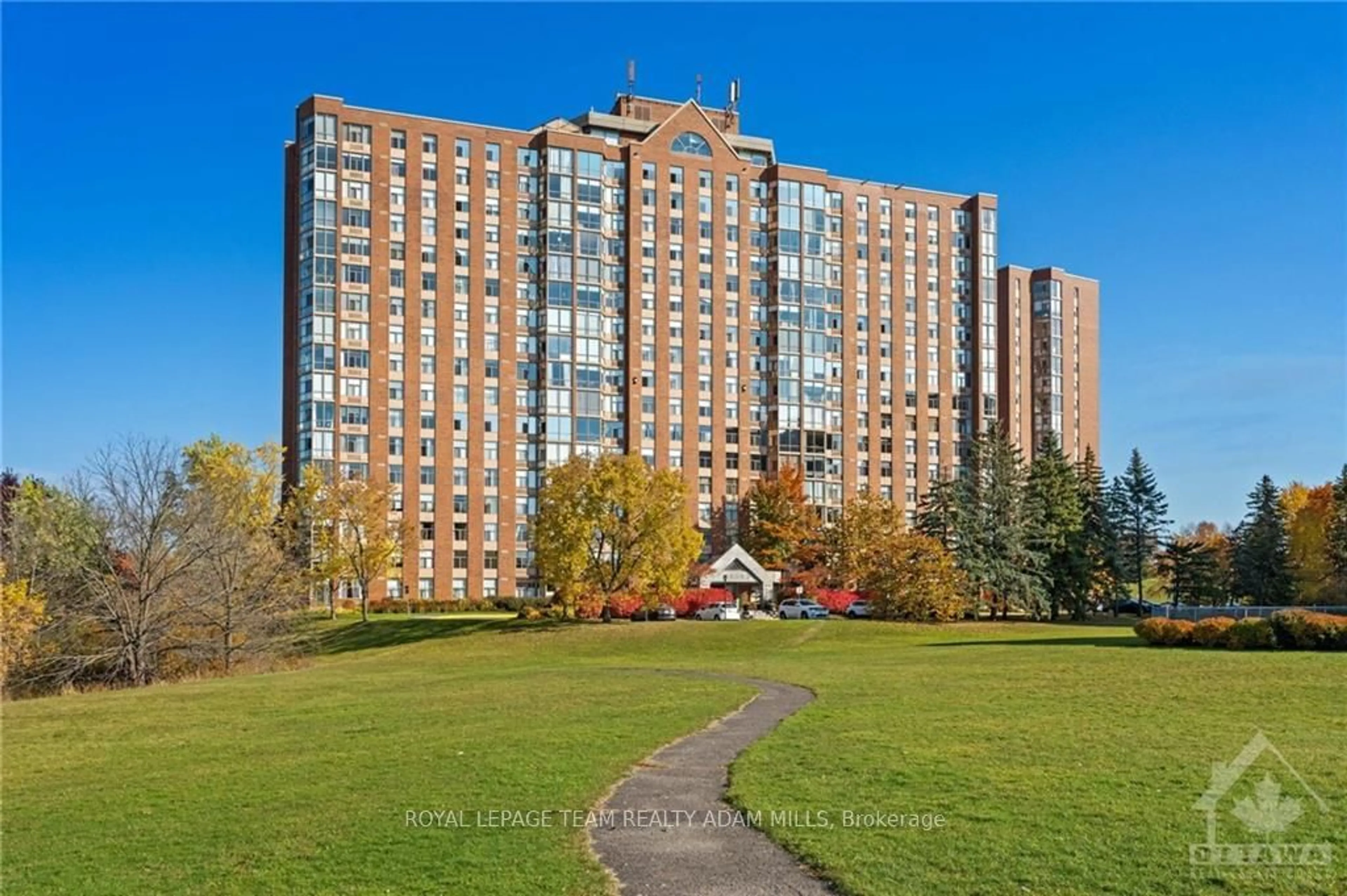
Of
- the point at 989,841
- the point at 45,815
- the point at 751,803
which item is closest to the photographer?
the point at 989,841

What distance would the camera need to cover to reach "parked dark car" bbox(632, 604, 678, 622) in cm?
7481

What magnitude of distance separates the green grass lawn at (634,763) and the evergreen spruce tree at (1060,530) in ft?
143

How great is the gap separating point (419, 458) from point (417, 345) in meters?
10.2

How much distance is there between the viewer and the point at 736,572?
282 ft

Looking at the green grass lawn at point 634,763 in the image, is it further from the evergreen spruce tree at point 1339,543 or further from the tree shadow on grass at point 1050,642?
the evergreen spruce tree at point 1339,543

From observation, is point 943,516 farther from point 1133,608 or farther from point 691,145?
point 691,145

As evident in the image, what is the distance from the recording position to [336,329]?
337ft

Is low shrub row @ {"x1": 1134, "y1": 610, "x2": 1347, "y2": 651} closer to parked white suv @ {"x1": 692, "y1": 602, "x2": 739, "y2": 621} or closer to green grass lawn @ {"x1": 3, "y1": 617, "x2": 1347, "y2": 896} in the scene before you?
green grass lawn @ {"x1": 3, "y1": 617, "x2": 1347, "y2": 896}

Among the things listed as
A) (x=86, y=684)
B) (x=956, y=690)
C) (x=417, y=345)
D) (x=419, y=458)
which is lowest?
(x=86, y=684)

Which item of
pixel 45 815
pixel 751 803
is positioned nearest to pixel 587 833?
pixel 751 803

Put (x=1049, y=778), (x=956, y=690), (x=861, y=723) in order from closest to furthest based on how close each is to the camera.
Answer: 1. (x=1049, y=778)
2. (x=861, y=723)
3. (x=956, y=690)

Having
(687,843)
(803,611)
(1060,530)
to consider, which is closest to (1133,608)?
(1060,530)

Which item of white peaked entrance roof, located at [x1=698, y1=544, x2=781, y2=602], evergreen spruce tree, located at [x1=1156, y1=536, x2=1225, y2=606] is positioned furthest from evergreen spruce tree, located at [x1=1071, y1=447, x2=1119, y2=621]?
white peaked entrance roof, located at [x1=698, y1=544, x2=781, y2=602]

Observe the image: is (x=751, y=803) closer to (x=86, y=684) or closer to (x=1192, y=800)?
(x=1192, y=800)
